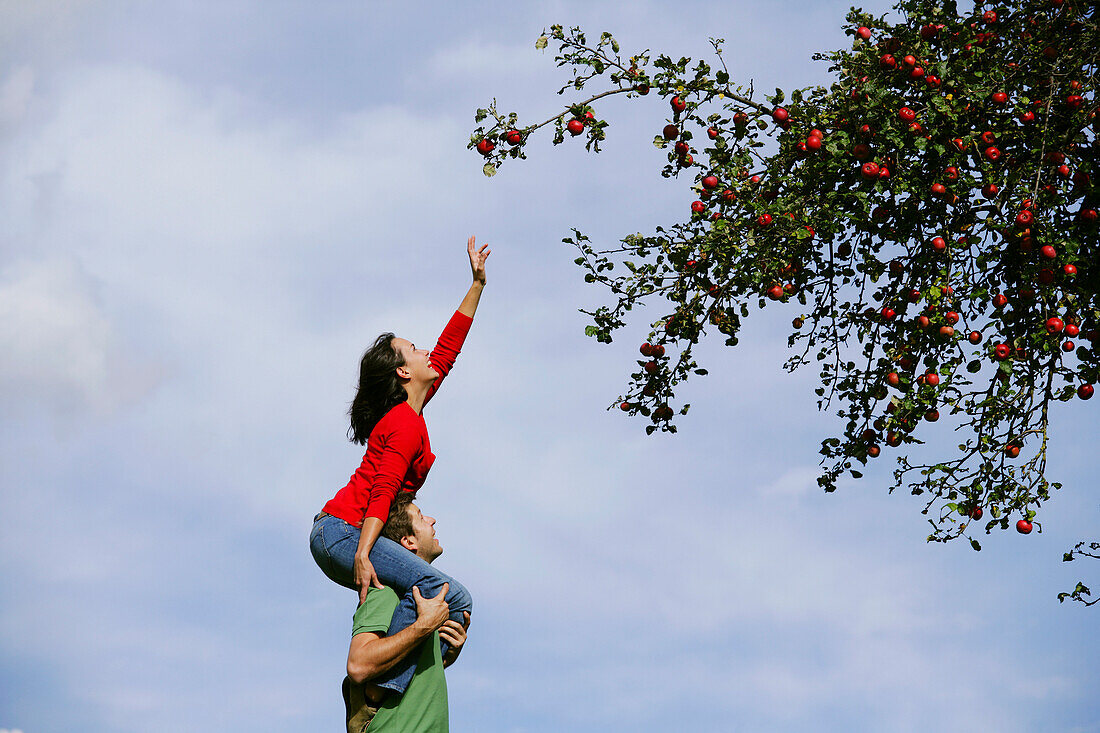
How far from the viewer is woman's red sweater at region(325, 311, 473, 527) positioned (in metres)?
4.50

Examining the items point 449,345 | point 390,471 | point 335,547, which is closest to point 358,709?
point 335,547

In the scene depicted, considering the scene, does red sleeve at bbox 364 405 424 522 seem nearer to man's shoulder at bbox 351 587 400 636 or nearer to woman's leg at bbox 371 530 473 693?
woman's leg at bbox 371 530 473 693

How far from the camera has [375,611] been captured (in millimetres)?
4133

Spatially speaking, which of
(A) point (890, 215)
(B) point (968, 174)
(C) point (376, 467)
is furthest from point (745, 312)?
(C) point (376, 467)

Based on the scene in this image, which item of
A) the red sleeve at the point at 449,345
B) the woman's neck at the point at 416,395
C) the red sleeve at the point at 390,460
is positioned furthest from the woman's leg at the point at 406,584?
the red sleeve at the point at 449,345

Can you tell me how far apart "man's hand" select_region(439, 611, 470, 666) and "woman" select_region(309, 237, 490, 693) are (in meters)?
0.04

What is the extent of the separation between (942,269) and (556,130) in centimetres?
219

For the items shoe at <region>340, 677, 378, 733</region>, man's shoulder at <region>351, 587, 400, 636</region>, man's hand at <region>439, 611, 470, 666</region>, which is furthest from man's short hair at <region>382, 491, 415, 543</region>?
shoe at <region>340, 677, 378, 733</region>

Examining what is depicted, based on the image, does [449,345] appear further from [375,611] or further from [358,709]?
[358,709]

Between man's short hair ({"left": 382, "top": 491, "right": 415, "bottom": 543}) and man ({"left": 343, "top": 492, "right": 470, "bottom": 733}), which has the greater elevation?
man's short hair ({"left": 382, "top": 491, "right": 415, "bottom": 543})

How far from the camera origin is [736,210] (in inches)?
221

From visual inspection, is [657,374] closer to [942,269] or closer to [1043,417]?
[942,269]

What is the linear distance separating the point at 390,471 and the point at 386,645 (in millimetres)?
839

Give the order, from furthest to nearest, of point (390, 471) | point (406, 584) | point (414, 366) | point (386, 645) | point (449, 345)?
point (449, 345) → point (414, 366) → point (390, 471) → point (406, 584) → point (386, 645)
